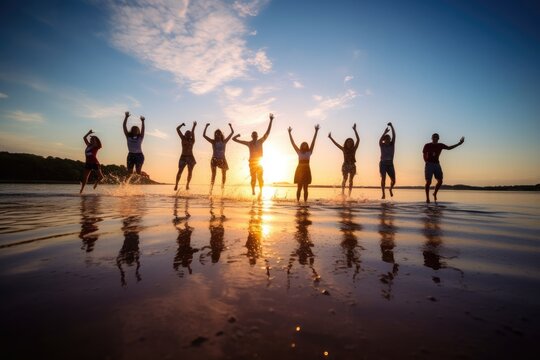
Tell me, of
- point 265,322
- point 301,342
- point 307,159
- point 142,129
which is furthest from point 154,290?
point 142,129

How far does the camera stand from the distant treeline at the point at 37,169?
38375mm

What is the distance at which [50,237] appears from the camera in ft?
8.88

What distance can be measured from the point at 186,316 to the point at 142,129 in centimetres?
1039

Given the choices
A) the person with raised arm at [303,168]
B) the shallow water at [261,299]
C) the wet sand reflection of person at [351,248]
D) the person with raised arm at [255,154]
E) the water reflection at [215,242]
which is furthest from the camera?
the person with raised arm at [255,154]

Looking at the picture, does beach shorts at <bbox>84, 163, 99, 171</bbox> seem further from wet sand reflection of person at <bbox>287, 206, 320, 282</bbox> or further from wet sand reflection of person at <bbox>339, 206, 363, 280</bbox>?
wet sand reflection of person at <bbox>339, 206, 363, 280</bbox>

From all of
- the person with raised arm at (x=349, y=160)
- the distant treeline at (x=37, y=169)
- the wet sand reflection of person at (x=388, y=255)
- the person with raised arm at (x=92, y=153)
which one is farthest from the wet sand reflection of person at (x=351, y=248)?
the distant treeline at (x=37, y=169)

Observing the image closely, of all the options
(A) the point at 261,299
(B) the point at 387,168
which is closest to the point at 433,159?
(B) the point at 387,168

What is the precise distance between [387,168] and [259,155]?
17.2 feet

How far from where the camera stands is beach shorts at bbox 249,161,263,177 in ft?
33.8

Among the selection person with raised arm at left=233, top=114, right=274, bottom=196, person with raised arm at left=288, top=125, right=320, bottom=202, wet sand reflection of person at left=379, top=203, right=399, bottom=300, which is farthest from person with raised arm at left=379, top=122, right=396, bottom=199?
wet sand reflection of person at left=379, top=203, right=399, bottom=300

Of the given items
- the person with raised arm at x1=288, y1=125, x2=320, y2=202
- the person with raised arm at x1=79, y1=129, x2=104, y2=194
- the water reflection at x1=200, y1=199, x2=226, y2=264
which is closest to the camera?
the water reflection at x1=200, y1=199, x2=226, y2=264

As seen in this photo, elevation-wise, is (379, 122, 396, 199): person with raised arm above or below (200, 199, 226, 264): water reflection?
above

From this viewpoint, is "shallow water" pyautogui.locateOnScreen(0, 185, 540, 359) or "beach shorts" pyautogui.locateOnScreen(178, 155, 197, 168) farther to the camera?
"beach shorts" pyautogui.locateOnScreen(178, 155, 197, 168)

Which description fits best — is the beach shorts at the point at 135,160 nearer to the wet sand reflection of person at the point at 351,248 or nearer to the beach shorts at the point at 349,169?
the beach shorts at the point at 349,169
